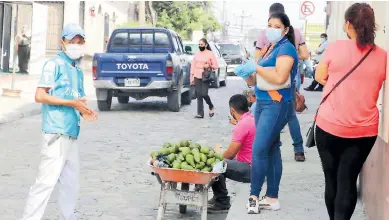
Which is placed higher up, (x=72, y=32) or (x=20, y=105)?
(x=72, y=32)

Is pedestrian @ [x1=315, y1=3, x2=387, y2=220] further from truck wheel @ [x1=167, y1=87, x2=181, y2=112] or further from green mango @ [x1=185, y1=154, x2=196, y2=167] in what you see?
truck wheel @ [x1=167, y1=87, x2=181, y2=112]

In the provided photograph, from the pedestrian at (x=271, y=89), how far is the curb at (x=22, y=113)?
9056 mm

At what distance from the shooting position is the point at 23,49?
90.9 feet

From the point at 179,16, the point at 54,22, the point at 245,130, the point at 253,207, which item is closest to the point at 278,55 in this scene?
the point at 245,130

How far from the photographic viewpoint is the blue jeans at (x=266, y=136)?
6.25m

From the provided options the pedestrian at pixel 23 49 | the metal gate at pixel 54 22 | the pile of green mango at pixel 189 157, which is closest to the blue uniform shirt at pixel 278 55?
the pile of green mango at pixel 189 157

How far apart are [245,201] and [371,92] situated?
2.27 metres

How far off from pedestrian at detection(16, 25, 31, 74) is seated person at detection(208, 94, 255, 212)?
2157 cm

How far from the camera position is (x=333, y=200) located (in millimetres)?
5473

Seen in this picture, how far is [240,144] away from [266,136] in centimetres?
70

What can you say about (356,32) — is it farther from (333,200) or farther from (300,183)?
(300,183)

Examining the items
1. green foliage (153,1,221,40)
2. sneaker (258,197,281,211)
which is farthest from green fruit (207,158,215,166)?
green foliage (153,1,221,40)

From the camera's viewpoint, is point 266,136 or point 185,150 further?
point 185,150

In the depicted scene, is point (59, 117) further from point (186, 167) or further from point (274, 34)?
point (274, 34)
